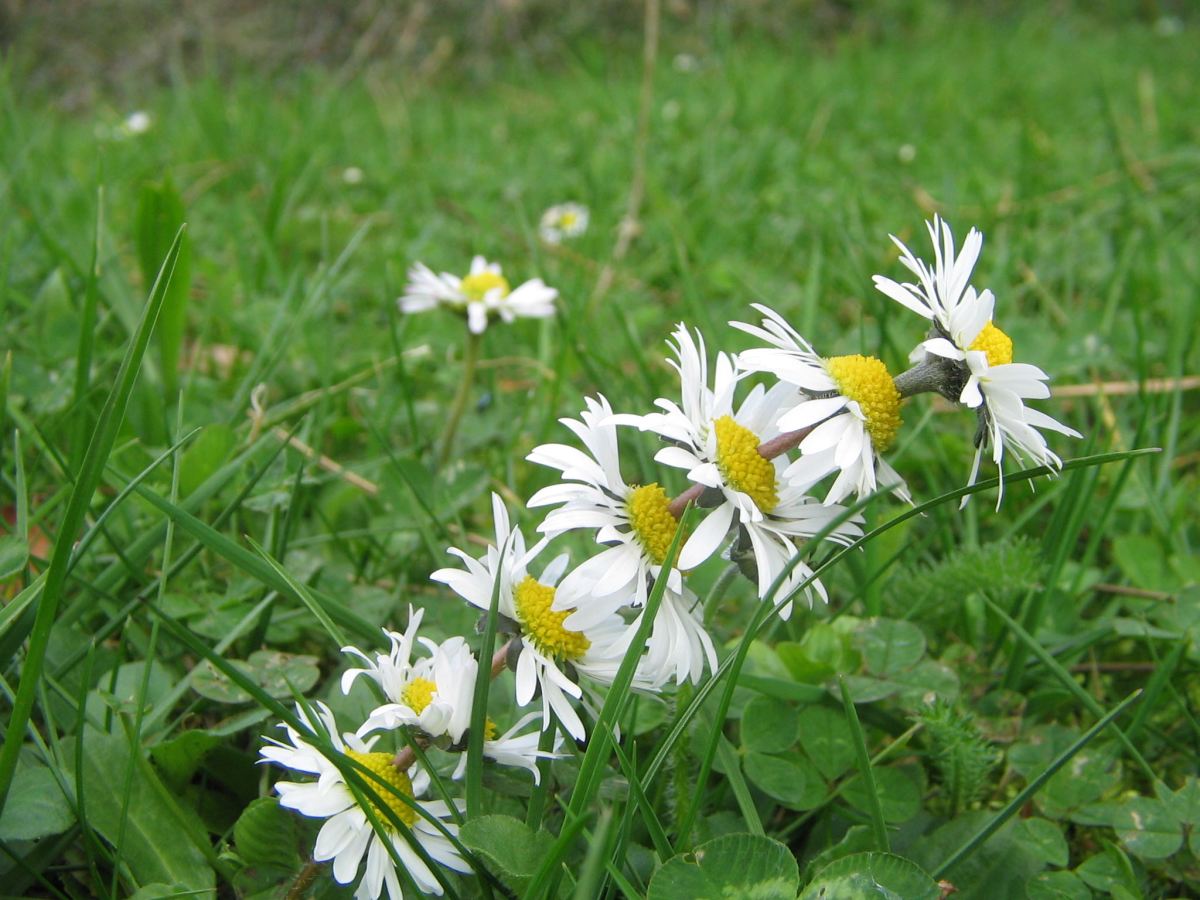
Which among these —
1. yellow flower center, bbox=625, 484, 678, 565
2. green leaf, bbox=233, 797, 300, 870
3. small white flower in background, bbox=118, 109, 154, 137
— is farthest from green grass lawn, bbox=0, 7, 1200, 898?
yellow flower center, bbox=625, 484, 678, 565

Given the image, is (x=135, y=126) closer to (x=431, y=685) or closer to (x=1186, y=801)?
(x=431, y=685)

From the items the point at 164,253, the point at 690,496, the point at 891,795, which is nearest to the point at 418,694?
the point at 690,496

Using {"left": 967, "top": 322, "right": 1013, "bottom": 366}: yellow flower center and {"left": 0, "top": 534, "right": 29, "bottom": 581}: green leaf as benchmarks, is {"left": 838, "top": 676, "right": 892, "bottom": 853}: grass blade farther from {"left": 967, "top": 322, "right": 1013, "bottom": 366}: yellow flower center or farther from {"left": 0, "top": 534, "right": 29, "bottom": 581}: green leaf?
{"left": 0, "top": 534, "right": 29, "bottom": 581}: green leaf

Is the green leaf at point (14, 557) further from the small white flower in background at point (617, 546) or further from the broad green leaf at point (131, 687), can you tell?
the small white flower in background at point (617, 546)

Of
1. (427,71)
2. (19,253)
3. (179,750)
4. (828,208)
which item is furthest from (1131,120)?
(179,750)

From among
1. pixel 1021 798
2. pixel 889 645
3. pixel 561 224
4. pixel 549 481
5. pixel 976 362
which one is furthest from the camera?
pixel 561 224

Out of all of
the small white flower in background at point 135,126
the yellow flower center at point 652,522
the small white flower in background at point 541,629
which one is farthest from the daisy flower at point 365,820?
the small white flower in background at point 135,126

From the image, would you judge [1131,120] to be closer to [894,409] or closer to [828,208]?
[828,208]
